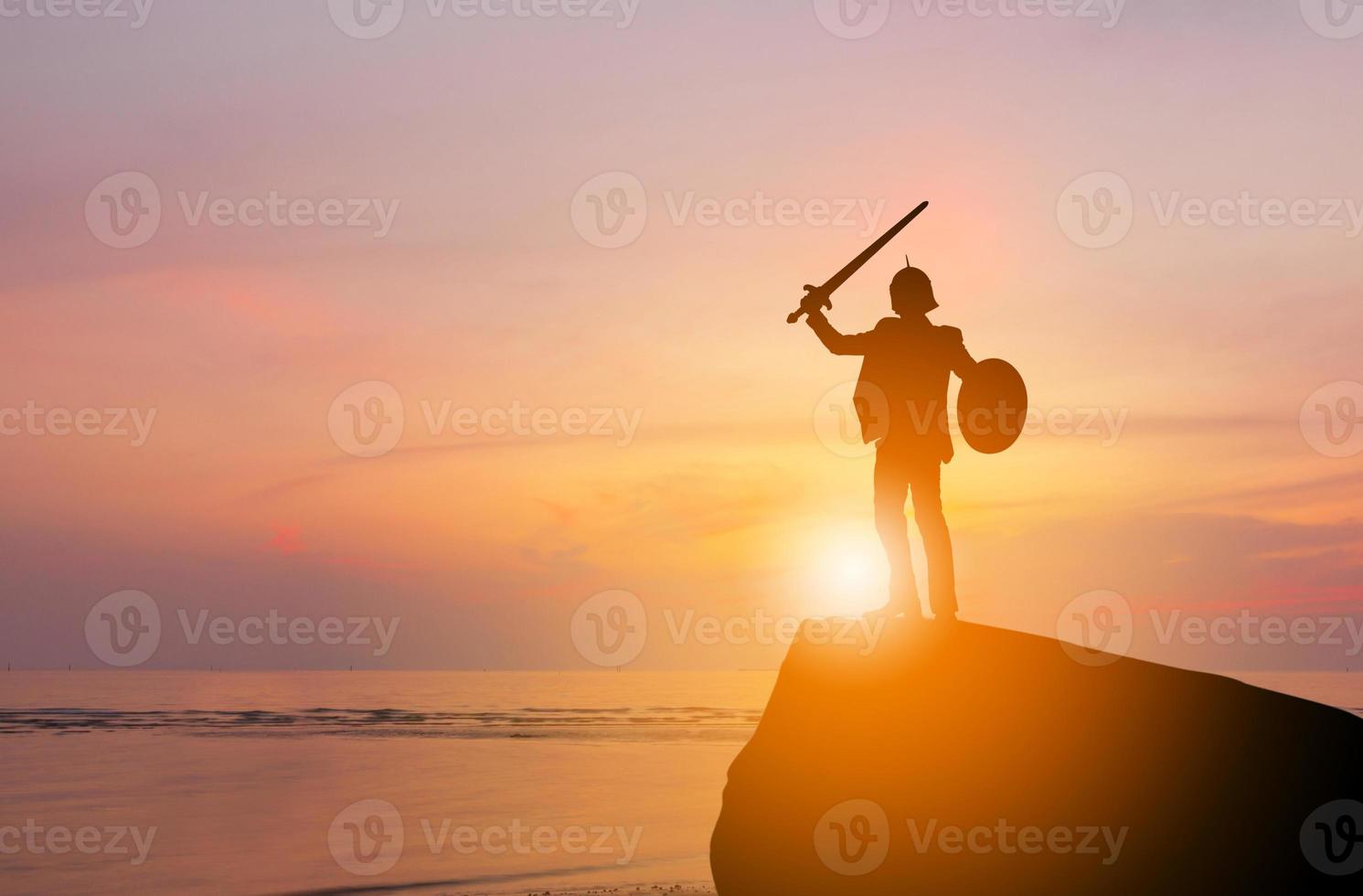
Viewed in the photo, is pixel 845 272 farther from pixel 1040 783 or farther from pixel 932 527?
pixel 1040 783

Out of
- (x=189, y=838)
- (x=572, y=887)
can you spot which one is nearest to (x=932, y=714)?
(x=572, y=887)

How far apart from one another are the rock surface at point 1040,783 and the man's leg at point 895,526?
460 millimetres

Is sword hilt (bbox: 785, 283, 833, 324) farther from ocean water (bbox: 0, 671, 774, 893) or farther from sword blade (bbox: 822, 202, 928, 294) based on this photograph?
ocean water (bbox: 0, 671, 774, 893)

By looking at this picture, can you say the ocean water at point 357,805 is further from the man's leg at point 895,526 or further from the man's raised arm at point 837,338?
the man's raised arm at point 837,338

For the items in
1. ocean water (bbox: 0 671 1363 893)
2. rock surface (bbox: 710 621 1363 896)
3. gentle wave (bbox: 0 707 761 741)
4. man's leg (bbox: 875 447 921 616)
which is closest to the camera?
rock surface (bbox: 710 621 1363 896)

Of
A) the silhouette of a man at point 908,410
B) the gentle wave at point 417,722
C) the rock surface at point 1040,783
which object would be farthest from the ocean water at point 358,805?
the silhouette of a man at point 908,410

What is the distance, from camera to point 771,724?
11.3m

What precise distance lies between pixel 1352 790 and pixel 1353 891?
0.80 m

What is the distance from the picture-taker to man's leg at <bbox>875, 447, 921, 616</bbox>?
11.3 meters

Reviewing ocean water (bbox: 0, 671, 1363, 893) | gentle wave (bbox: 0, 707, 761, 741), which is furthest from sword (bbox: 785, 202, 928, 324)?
gentle wave (bbox: 0, 707, 761, 741)

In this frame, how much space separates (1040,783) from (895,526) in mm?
2882

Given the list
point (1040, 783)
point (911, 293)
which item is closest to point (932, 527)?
point (911, 293)

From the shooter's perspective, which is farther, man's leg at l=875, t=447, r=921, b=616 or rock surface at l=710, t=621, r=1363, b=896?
man's leg at l=875, t=447, r=921, b=616

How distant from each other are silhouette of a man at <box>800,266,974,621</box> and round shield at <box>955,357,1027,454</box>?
0.16 m
